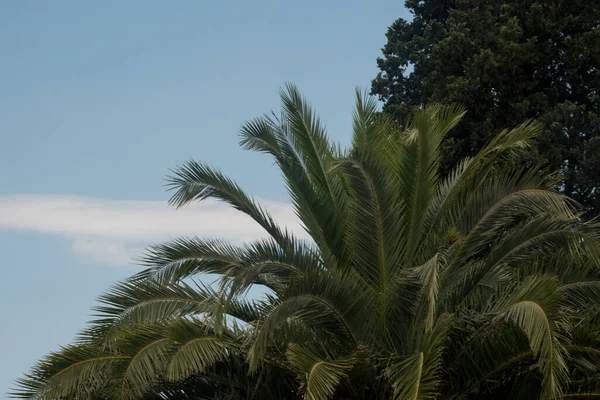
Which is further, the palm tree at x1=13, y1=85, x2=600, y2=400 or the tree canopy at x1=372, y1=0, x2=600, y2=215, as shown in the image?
the tree canopy at x1=372, y1=0, x2=600, y2=215

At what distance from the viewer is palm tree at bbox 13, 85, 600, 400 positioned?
10.3 metres

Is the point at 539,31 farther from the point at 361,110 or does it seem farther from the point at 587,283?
the point at 587,283

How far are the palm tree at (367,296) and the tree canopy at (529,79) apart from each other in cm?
692

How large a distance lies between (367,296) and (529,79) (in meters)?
10.8

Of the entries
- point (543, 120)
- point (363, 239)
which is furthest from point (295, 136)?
point (543, 120)

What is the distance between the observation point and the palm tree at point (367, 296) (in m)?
10.3

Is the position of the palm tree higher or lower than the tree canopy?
lower

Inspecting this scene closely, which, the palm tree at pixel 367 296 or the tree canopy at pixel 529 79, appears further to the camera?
the tree canopy at pixel 529 79

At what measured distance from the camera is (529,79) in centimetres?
1984

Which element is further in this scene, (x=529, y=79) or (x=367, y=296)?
(x=529, y=79)

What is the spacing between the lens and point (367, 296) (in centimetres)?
1062

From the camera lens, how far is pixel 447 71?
20.0 meters

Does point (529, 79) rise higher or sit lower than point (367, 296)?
higher

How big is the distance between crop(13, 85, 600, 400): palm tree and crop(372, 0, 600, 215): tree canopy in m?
6.92
